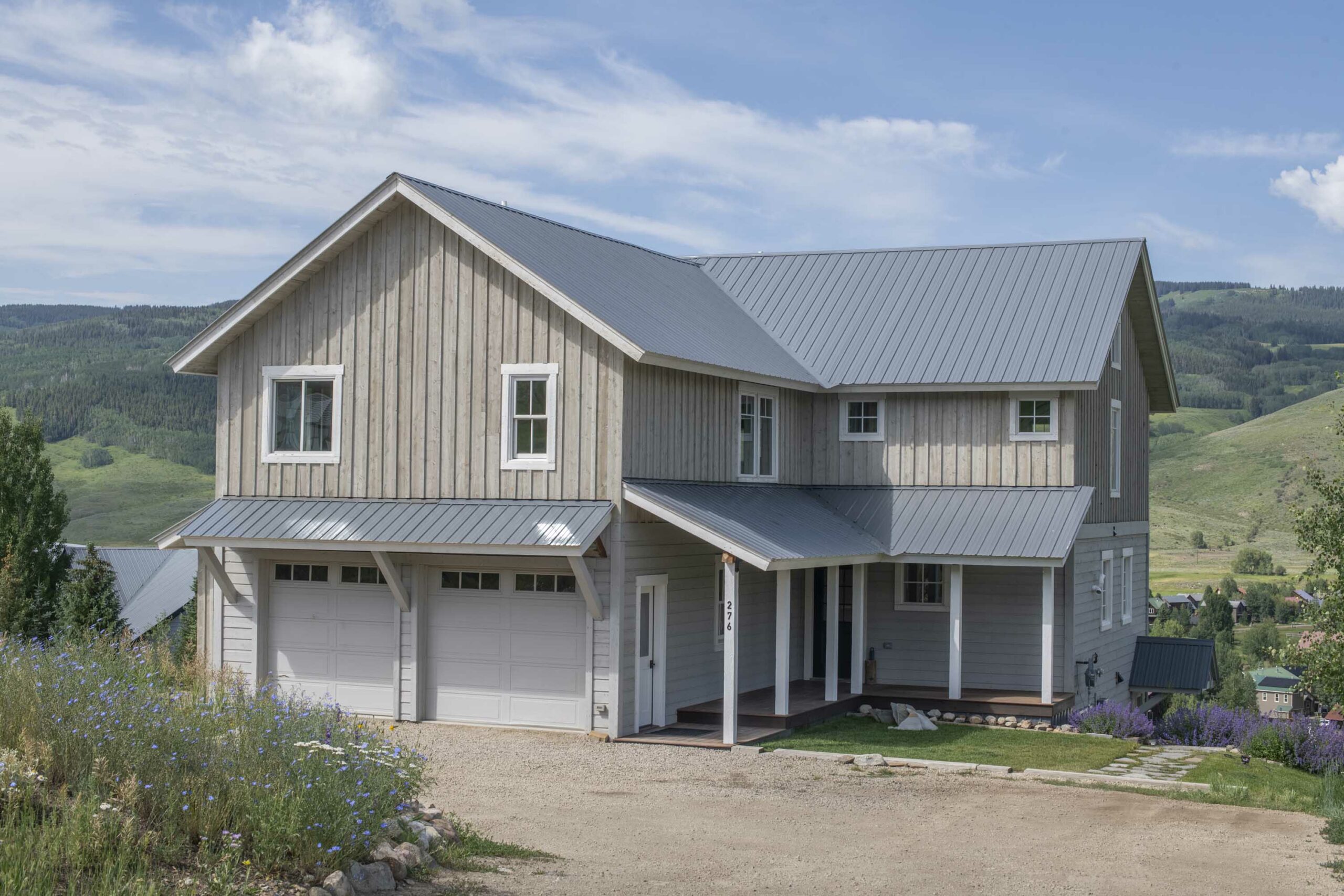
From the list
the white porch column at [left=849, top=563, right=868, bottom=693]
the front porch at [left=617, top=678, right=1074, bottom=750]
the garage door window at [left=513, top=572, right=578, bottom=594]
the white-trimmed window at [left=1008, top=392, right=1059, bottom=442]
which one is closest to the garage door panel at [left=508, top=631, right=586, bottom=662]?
the garage door window at [left=513, top=572, right=578, bottom=594]

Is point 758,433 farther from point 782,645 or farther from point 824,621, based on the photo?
point 782,645

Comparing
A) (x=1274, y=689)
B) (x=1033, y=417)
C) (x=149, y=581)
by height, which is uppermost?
(x=1033, y=417)

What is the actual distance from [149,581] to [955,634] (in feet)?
103

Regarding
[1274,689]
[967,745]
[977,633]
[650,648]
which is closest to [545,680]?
[650,648]

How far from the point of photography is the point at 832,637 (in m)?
21.4

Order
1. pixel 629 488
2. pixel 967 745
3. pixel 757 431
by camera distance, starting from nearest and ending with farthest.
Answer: pixel 629 488
pixel 967 745
pixel 757 431

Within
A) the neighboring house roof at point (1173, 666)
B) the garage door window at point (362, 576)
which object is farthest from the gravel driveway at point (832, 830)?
the neighboring house roof at point (1173, 666)

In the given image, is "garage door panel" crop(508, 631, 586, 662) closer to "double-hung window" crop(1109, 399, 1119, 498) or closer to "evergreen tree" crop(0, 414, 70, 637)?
"double-hung window" crop(1109, 399, 1119, 498)

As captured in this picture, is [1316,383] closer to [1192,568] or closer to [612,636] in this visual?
[1192,568]

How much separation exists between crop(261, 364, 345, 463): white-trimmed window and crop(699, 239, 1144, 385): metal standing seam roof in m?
8.38

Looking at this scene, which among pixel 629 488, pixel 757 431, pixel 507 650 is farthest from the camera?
pixel 757 431

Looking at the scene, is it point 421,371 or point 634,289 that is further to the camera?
point 634,289

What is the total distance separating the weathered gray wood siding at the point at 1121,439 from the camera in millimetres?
23484

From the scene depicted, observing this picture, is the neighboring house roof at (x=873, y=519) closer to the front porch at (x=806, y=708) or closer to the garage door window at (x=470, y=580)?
the front porch at (x=806, y=708)
